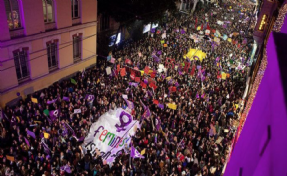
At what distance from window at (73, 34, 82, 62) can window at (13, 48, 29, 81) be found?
195 inches

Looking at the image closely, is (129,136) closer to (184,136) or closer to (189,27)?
(184,136)

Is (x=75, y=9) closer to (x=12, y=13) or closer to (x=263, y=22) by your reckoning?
(x=12, y=13)

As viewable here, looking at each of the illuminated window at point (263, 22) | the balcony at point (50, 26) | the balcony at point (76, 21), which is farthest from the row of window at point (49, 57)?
the illuminated window at point (263, 22)

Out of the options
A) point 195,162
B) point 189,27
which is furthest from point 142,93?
point 189,27

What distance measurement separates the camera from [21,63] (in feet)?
54.2

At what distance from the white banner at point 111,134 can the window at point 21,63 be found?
22.8ft

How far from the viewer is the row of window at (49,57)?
1624cm

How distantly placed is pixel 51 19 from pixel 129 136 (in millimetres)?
11129

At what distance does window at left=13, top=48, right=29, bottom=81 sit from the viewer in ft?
52.4

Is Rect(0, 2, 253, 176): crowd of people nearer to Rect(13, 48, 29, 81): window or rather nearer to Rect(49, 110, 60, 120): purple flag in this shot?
Rect(49, 110, 60, 120): purple flag

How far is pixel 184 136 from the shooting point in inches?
575

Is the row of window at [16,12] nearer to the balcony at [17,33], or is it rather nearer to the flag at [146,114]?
the balcony at [17,33]

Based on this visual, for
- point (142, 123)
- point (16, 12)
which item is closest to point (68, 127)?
point (142, 123)

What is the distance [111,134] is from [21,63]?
8.58m
